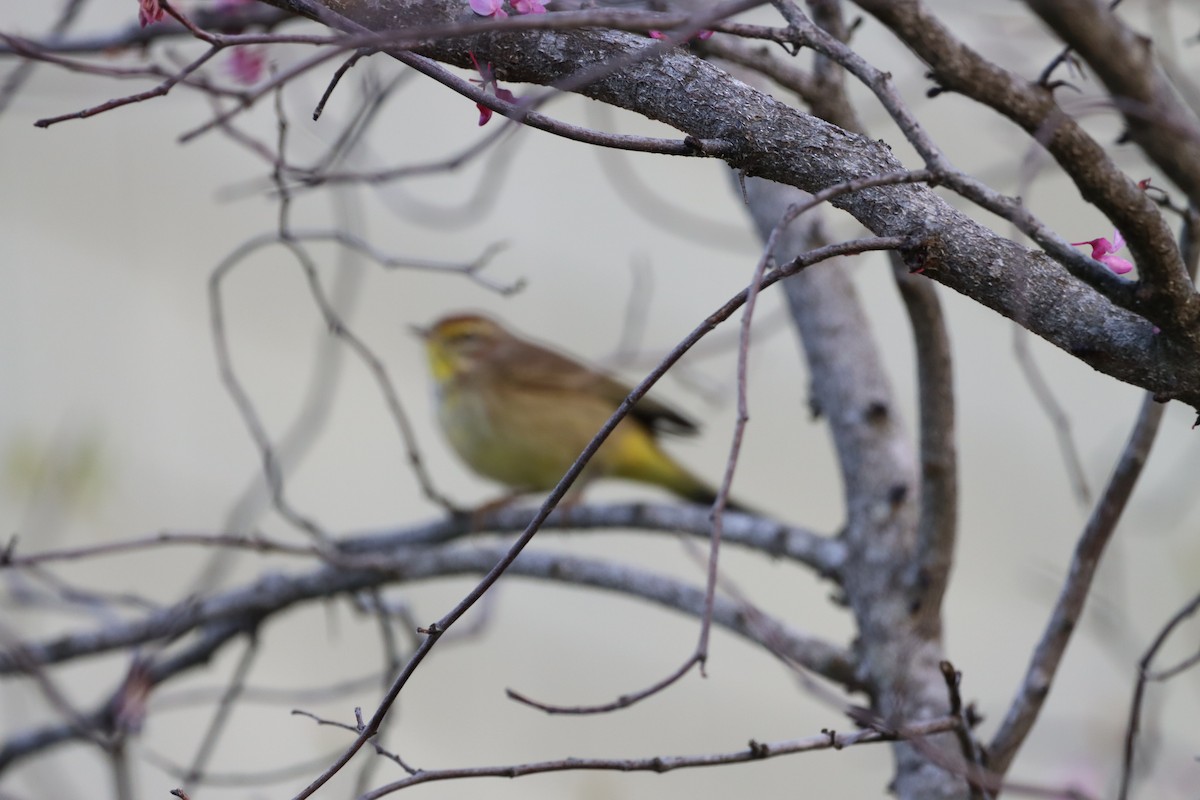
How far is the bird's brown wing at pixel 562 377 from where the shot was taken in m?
4.09

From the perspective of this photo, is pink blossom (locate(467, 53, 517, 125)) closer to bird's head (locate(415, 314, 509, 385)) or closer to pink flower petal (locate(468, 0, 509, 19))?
pink flower petal (locate(468, 0, 509, 19))

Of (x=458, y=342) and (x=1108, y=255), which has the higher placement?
(x=458, y=342)

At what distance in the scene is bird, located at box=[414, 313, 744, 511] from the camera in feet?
13.5

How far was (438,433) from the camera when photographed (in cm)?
474

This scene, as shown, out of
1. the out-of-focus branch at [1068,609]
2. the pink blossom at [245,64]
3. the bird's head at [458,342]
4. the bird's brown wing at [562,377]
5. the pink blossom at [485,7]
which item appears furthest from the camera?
the bird's head at [458,342]

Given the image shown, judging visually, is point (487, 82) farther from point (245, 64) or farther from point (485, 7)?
point (245, 64)

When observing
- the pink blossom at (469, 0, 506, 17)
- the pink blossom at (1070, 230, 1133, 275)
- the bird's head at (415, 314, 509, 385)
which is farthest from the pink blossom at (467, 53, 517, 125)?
the bird's head at (415, 314, 509, 385)

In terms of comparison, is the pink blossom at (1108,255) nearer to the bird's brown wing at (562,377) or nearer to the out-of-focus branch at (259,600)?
the out-of-focus branch at (259,600)

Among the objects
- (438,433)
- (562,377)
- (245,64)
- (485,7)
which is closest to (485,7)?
(485,7)

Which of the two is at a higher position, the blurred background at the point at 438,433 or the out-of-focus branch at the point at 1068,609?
the blurred background at the point at 438,433

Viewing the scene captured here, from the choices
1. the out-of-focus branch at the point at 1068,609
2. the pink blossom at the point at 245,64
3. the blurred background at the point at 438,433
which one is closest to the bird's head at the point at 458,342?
the blurred background at the point at 438,433

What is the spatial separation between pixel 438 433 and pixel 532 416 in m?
0.68

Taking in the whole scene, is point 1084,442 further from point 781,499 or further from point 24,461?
point 24,461

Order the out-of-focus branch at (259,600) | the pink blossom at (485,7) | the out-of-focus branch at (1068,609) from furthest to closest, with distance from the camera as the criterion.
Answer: the out-of-focus branch at (259,600) < the out-of-focus branch at (1068,609) < the pink blossom at (485,7)
